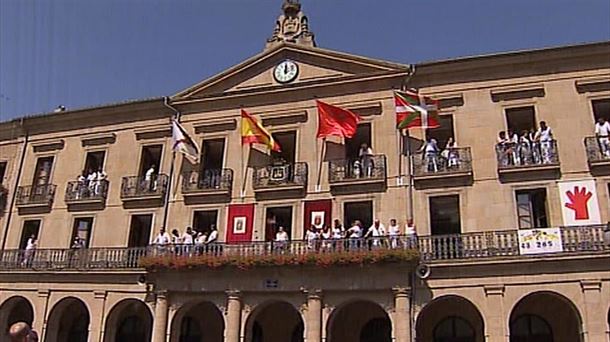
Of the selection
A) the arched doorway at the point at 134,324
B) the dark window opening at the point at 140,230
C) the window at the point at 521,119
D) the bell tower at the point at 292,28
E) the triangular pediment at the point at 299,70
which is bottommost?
the arched doorway at the point at 134,324

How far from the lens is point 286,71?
950 inches

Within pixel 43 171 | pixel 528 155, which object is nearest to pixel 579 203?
pixel 528 155

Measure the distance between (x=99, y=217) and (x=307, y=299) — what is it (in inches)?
405

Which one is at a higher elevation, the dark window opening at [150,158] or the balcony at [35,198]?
the dark window opening at [150,158]

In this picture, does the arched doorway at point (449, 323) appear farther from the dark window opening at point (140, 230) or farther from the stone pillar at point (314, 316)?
the dark window opening at point (140, 230)

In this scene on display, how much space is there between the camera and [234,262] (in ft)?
65.8

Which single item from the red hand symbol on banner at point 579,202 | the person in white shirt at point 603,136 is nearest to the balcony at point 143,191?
the red hand symbol on banner at point 579,202

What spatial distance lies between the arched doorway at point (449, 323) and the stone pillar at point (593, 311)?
3813mm

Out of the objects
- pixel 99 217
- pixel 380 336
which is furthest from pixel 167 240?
pixel 380 336

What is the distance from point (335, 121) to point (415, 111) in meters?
2.93

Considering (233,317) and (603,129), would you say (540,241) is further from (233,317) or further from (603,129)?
(233,317)

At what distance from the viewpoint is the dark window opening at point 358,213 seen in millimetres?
21359

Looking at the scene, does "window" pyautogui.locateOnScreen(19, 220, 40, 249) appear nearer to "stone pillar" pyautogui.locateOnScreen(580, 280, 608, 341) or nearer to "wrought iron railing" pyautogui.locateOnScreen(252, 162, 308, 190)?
"wrought iron railing" pyautogui.locateOnScreen(252, 162, 308, 190)

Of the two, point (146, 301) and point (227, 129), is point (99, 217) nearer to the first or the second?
point (146, 301)
